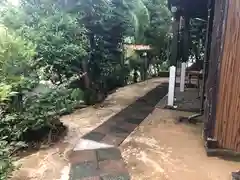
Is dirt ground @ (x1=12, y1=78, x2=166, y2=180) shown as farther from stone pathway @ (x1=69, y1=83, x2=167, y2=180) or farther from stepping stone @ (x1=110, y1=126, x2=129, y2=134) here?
stepping stone @ (x1=110, y1=126, x2=129, y2=134)

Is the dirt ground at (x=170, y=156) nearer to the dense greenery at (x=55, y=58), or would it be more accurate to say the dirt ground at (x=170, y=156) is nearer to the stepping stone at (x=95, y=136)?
the stepping stone at (x=95, y=136)

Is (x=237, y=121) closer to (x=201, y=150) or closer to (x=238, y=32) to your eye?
(x=201, y=150)

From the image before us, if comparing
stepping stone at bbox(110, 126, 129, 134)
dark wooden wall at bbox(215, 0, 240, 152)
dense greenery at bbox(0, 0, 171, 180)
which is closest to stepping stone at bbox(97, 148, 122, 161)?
stepping stone at bbox(110, 126, 129, 134)

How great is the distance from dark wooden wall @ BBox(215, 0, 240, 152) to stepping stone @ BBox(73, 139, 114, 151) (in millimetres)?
1442

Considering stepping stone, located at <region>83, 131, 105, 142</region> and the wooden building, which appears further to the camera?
stepping stone, located at <region>83, 131, 105, 142</region>

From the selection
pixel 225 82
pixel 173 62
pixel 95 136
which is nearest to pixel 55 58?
pixel 95 136

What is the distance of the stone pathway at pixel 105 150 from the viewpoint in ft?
8.28

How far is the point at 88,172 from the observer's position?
2.54 m

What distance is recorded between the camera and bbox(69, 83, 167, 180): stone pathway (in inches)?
99.3

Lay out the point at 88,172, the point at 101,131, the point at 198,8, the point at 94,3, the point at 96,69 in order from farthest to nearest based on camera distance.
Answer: the point at 96,69 < the point at 198,8 < the point at 94,3 < the point at 101,131 < the point at 88,172

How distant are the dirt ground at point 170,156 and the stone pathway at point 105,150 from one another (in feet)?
0.38

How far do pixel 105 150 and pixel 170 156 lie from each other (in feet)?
2.68

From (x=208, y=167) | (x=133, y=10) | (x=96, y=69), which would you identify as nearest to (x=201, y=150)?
(x=208, y=167)

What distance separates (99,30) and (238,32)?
4.10m
